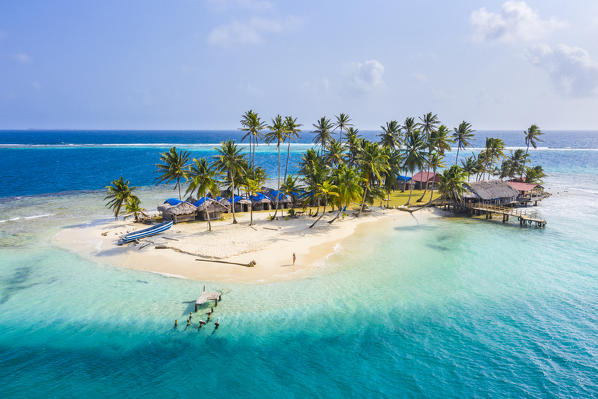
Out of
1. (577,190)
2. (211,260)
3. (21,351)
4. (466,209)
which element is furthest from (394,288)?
(577,190)

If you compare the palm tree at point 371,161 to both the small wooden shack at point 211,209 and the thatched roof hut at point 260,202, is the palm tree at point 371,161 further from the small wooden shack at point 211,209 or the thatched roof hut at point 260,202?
the small wooden shack at point 211,209

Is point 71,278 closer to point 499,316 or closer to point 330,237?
point 330,237

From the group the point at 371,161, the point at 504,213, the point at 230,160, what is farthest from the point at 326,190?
the point at 504,213

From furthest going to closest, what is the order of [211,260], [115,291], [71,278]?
[211,260] → [71,278] → [115,291]

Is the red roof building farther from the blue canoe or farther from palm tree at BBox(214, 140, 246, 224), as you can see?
the blue canoe

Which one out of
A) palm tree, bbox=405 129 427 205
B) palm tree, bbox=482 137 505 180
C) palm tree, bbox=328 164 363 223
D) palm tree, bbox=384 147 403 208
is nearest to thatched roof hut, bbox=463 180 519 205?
palm tree, bbox=405 129 427 205

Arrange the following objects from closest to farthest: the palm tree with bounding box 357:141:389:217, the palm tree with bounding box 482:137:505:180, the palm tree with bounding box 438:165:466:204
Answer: the palm tree with bounding box 357:141:389:217 → the palm tree with bounding box 438:165:466:204 → the palm tree with bounding box 482:137:505:180

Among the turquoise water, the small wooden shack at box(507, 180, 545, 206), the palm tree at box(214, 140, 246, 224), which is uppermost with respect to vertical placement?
the palm tree at box(214, 140, 246, 224)
